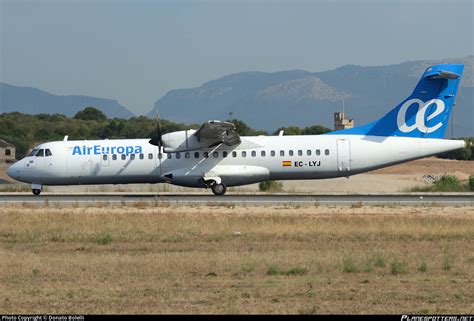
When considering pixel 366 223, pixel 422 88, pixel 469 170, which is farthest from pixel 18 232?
pixel 469 170

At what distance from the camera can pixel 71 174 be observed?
3747 centimetres

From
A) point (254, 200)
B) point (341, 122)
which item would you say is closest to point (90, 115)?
point (341, 122)

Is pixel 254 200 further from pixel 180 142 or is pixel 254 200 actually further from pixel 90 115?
pixel 90 115

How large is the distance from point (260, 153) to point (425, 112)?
7565mm

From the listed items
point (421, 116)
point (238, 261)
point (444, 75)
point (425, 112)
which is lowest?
point (238, 261)

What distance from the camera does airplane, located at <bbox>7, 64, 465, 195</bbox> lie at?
36.7 meters

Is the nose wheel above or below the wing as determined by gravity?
below

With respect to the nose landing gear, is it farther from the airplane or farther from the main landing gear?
the main landing gear

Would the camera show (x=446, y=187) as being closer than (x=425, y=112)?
No

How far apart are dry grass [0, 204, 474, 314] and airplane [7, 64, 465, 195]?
689 centimetres

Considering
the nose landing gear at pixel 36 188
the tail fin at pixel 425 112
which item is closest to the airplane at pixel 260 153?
the tail fin at pixel 425 112

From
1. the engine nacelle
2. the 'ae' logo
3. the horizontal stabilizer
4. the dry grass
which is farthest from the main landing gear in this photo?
the horizontal stabilizer

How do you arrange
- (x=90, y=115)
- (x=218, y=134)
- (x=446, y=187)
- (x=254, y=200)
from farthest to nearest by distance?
(x=90, y=115), (x=446, y=187), (x=218, y=134), (x=254, y=200)

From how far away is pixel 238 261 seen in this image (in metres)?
17.8
